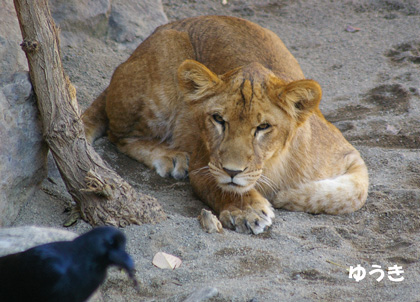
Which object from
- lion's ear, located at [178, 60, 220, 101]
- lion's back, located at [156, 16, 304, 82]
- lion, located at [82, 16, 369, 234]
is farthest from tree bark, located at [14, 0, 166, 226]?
lion's back, located at [156, 16, 304, 82]

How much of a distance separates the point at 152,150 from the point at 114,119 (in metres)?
0.46

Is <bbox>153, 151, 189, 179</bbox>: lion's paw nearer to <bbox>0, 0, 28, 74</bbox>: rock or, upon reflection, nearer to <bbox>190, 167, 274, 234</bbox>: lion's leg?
<bbox>190, 167, 274, 234</bbox>: lion's leg

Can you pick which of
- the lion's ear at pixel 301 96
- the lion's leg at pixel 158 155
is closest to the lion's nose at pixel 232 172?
the lion's ear at pixel 301 96

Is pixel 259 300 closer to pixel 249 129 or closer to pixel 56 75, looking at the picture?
pixel 249 129

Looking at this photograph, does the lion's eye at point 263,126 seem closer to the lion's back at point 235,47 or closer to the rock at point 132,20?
the lion's back at point 235,47

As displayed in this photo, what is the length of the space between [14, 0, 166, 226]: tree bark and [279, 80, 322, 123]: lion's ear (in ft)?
3.91

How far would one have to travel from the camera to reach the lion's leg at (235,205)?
12.9ft

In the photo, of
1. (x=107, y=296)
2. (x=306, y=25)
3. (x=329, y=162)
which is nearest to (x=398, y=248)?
(x=329, y=162)

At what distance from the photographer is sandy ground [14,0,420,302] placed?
3.09m

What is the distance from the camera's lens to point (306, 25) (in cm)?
884

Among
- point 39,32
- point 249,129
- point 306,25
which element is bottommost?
point 306,25

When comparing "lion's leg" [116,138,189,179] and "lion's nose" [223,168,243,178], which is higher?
"lion's nose" [223,168,243,178]

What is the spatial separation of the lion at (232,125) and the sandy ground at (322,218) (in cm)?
15

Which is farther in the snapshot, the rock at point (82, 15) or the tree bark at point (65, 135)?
the rock at point (82, 15)
